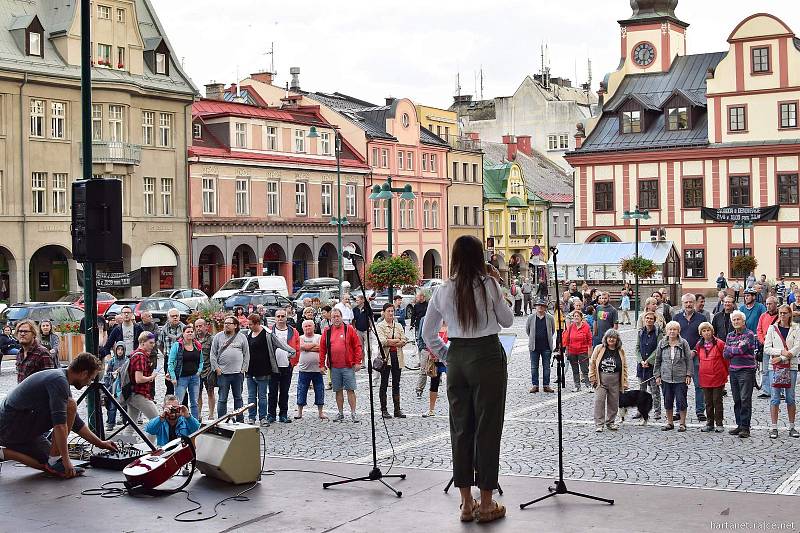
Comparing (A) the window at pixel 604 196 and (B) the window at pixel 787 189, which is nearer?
(B) the window at pixel 787 189

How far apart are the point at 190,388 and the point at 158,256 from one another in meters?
37.6

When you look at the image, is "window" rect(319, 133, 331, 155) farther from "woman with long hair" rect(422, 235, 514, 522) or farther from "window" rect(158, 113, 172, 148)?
"woman with long hair" rect(422, 235, 514, 522)

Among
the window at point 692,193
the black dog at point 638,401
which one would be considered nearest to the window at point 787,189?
the window at point 692,193

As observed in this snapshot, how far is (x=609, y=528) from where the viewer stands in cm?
877

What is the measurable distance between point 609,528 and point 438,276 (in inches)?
2399

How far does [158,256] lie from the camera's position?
52312 mm

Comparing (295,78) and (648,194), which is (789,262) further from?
(295,78)

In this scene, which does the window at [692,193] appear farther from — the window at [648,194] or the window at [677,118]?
the window at [677,118]

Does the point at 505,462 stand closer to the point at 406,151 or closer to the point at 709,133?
the point at 709,133

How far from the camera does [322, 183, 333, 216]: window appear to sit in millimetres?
62375

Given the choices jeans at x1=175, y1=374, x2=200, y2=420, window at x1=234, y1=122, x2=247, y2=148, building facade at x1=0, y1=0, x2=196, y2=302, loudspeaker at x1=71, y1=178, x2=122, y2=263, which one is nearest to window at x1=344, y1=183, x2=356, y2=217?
window at x1=234, y1=122, x2=247, y2=148

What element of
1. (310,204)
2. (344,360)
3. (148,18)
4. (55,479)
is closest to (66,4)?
(148,18)

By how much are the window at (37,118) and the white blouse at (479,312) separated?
41.8 metres

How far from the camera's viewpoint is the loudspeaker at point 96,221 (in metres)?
12.5
